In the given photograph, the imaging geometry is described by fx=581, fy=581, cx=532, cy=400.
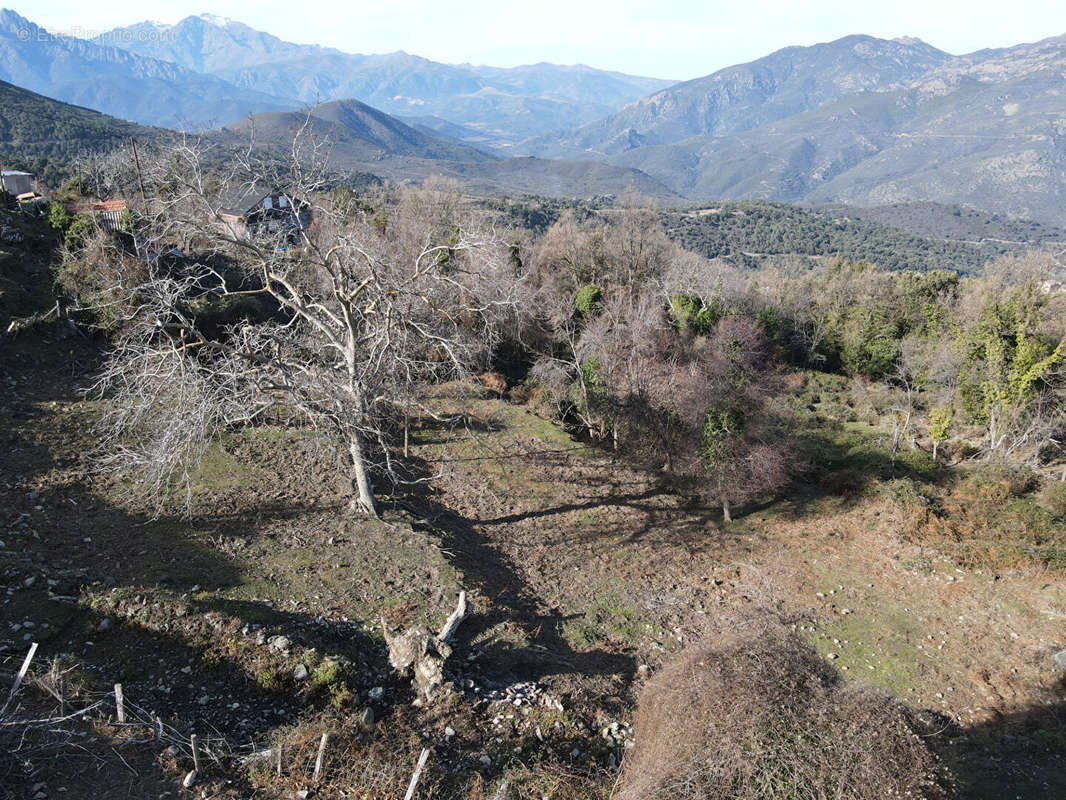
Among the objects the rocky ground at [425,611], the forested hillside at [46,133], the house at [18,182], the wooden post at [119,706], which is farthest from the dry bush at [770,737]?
the forested hillside at [46,133]

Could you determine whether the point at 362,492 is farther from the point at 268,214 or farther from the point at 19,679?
the point at 268,214

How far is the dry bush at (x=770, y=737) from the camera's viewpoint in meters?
5.72

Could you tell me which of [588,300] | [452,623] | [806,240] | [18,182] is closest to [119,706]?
[452,623]

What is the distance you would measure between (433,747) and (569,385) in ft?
50.5

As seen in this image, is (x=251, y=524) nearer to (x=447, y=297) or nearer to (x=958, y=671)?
(x=447, y=297)

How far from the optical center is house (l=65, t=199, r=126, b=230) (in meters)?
21.7

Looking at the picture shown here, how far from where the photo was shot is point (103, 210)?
25078 mm

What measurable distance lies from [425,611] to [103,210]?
25468 mm

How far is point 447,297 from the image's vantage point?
57.2 ft

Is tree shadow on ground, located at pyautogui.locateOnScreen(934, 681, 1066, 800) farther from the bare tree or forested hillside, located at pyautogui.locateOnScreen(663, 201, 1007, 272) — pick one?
forested hillside, located at pyautogui.locateOnScreen(663, 201, 1007, 272)

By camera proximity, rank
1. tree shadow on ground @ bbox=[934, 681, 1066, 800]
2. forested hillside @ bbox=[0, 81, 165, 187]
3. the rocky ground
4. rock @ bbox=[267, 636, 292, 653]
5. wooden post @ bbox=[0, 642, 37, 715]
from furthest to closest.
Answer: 1. forested hillside @ bbox=[0, 81, 165, 187]
2. rock @ bbox=[267, 636, 292, 653]
3. tree shadow on ground @ bbox=[934, 681, 1066, 800]
4. the rocky ground
5. wooden post @ bbox=[0, 642, 37, 715]

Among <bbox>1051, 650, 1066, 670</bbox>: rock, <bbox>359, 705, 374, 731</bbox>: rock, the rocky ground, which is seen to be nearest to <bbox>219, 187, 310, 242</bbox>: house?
the rocky ground

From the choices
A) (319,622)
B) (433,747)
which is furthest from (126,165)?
(433,747)

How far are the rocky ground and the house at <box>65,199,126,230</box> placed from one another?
7.17 m
